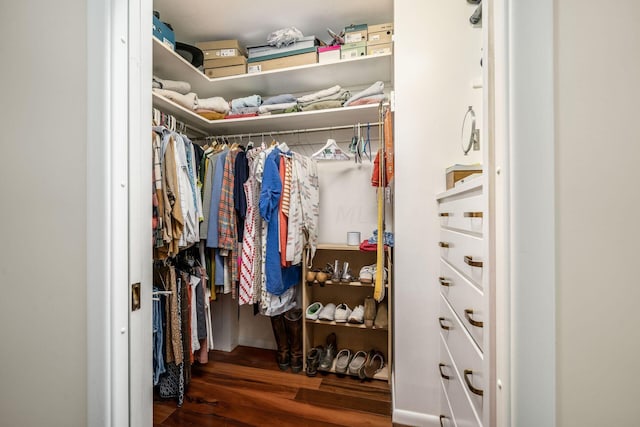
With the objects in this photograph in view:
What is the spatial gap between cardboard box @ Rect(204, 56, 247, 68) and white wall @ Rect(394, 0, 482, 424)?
1.06 meters

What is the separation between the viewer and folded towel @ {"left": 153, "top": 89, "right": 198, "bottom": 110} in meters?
1.55

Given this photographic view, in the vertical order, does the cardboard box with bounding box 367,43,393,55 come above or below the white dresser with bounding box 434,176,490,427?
above

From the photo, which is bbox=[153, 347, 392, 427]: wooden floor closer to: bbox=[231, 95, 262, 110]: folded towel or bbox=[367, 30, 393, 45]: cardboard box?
bbox=[231, 95, 262, 110]: folded towel

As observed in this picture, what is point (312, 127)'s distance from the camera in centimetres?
204

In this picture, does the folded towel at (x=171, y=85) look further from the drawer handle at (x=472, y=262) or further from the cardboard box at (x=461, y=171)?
the drawer handle at (x=472, y=262)

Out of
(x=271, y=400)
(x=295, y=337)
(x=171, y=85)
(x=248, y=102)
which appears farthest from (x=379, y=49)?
(x=271, y=400)

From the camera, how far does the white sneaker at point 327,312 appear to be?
180 cm

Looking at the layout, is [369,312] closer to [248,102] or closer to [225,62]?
[248,102]

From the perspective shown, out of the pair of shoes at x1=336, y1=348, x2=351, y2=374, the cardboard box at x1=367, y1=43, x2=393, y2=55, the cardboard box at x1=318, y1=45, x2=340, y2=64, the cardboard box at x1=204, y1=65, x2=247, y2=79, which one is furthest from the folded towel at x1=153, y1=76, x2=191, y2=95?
the pair of shoes at x1=336, y1=348, x2=351, y2=374

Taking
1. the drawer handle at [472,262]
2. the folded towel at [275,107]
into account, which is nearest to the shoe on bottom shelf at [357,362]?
the drawer handle at [472,262]
